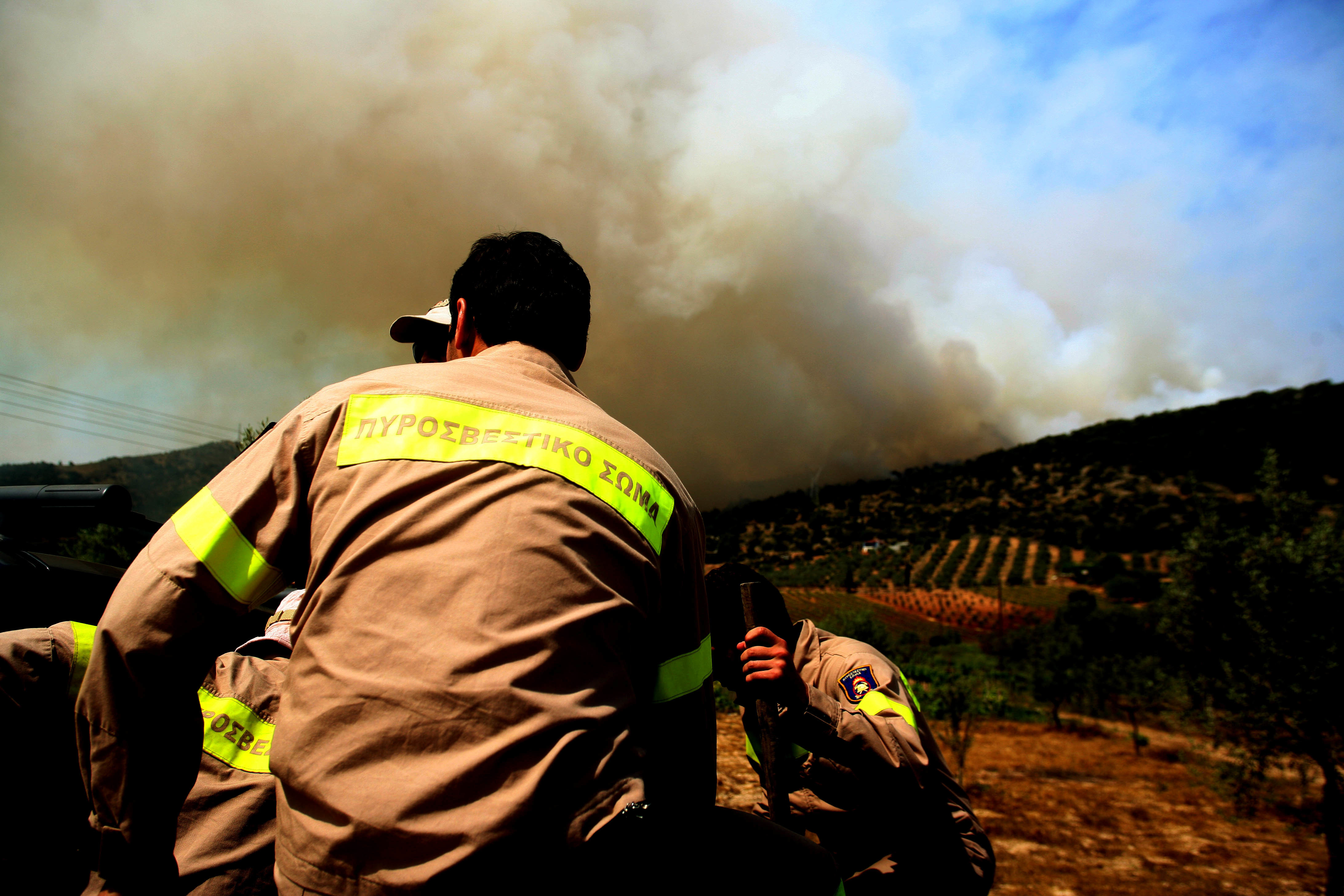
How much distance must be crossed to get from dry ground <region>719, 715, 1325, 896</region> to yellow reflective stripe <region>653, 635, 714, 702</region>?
30.8 ft

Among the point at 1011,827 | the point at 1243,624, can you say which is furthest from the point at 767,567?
the point at 1243,624

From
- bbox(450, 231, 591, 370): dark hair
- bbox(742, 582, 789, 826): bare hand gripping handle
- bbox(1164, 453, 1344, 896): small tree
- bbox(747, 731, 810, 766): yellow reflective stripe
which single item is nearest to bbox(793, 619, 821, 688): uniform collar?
bbox(747, 731, 810, 766): yellow reflective stripe

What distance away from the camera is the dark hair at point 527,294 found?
1.81 metres

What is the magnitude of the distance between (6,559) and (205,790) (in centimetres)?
165

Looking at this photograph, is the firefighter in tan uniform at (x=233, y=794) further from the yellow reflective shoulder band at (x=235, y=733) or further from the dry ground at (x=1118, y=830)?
the dry ground at (x=1118, y=830)

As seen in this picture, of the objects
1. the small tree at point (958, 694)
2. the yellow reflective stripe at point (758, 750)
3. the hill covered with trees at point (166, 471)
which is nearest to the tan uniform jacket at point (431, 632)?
the yellow reflective stripe at point (758, 750)

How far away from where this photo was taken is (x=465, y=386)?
1447mm

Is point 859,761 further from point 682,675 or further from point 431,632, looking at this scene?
point 431,632

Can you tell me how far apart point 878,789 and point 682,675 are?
6.14 feet

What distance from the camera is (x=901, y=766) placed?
2826 millimetres

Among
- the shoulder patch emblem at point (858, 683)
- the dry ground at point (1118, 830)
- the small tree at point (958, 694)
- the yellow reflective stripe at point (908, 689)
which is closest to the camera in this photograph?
the shoulder patch emblem at point (858, 683)

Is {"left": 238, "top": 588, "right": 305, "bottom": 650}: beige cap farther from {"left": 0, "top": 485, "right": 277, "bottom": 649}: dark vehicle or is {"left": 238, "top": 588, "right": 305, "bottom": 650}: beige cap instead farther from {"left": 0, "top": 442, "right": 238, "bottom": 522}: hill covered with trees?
{"left": 0, "top": 442, "right": 238, "bottom": 522}: hill covered with trees

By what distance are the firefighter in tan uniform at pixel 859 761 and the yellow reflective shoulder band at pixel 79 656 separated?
2132 mm

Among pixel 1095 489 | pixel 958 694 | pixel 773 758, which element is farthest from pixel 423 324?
pixel 1095 489
